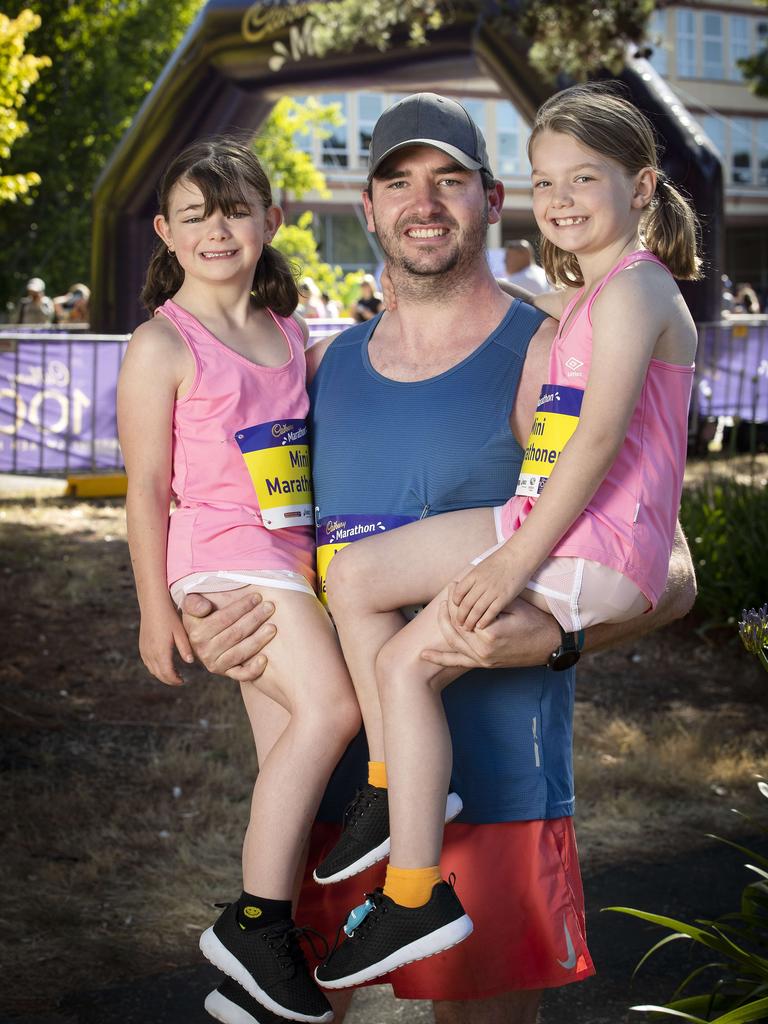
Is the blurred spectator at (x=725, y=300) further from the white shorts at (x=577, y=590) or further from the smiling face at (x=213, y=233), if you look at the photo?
the white shorts at (x=577, y=590)

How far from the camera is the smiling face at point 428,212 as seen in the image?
111 inches

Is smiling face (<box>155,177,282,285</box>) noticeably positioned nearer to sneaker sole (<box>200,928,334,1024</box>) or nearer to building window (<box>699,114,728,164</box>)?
sneaker sole (<box>200,928,334,1024</box>)

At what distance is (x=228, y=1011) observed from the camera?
2664 mm

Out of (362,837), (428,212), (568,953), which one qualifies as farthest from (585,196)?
(568,953)

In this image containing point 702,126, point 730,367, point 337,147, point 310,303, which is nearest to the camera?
point 730,367

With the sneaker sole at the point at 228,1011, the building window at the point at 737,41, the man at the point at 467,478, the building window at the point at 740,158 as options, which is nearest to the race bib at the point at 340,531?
the man at the point at 467,478

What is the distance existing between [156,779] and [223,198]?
331 centimetres

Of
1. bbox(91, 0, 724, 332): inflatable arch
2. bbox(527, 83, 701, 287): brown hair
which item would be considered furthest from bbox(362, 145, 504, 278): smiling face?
bbox(91, 0, 724, 332): inflatable arch

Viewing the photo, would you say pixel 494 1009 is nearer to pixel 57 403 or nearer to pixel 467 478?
pixel 467 478

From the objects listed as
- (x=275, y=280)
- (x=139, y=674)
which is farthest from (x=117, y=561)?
(x=275, y=280)

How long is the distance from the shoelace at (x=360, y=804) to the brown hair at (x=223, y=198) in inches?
44.5

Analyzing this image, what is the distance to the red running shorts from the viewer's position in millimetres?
2822

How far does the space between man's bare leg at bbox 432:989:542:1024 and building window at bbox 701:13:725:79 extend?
165 ft

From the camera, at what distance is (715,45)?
1937 inches
